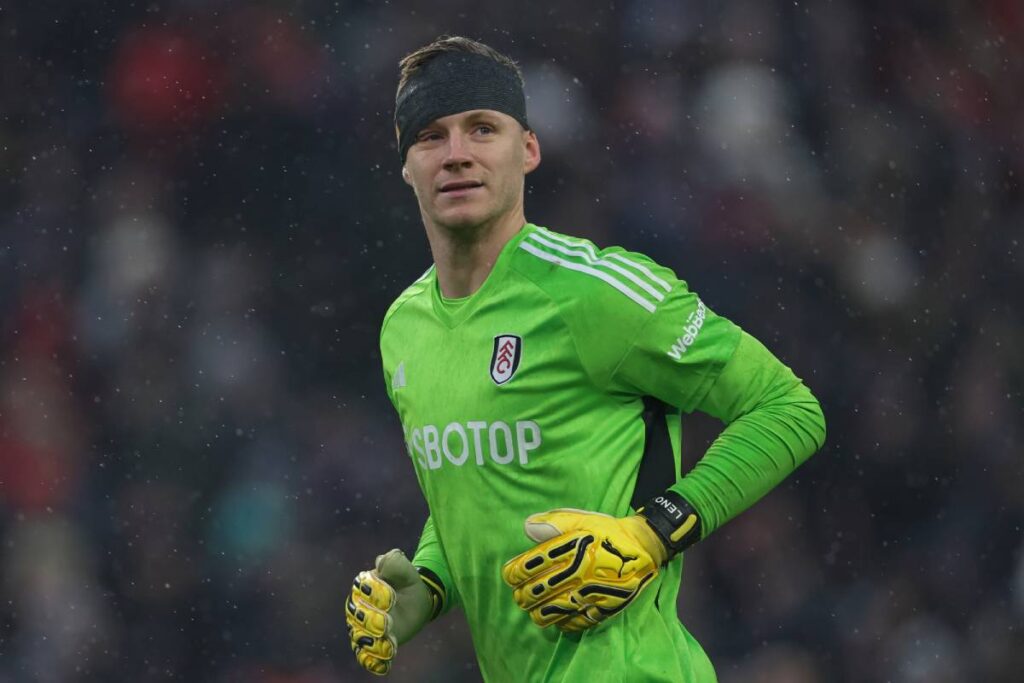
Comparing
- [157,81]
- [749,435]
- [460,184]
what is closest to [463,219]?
[460,184]

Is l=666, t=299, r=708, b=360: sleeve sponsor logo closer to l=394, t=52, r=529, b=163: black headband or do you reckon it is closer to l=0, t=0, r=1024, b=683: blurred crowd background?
l=394, t=52, r=529, b=163: black headband

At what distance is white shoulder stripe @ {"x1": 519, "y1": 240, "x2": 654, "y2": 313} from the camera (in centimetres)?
240

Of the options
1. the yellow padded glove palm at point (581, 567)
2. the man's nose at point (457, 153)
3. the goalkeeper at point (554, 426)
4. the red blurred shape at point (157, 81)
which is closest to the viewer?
the yellow padded glove palm at point (581, 567)

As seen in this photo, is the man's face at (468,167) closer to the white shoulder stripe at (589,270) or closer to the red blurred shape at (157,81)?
the white shoulder stripe at (589,270)

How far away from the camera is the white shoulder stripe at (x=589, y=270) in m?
2.40

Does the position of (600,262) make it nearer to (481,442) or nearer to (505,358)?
(505,358)

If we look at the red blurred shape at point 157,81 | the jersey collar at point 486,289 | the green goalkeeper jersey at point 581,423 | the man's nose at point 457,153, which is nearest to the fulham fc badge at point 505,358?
the green goalkeeper jersey at point 581,423

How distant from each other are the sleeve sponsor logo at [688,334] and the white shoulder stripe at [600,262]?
0.22ft

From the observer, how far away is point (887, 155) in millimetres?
5441

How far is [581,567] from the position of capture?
7.37 feet

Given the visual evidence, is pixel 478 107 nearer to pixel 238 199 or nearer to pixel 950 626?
pixel 238 199

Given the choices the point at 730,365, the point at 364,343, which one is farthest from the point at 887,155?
the point at 730,365

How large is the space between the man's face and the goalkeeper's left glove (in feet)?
1.92

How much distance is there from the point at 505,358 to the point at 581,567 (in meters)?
0.43
